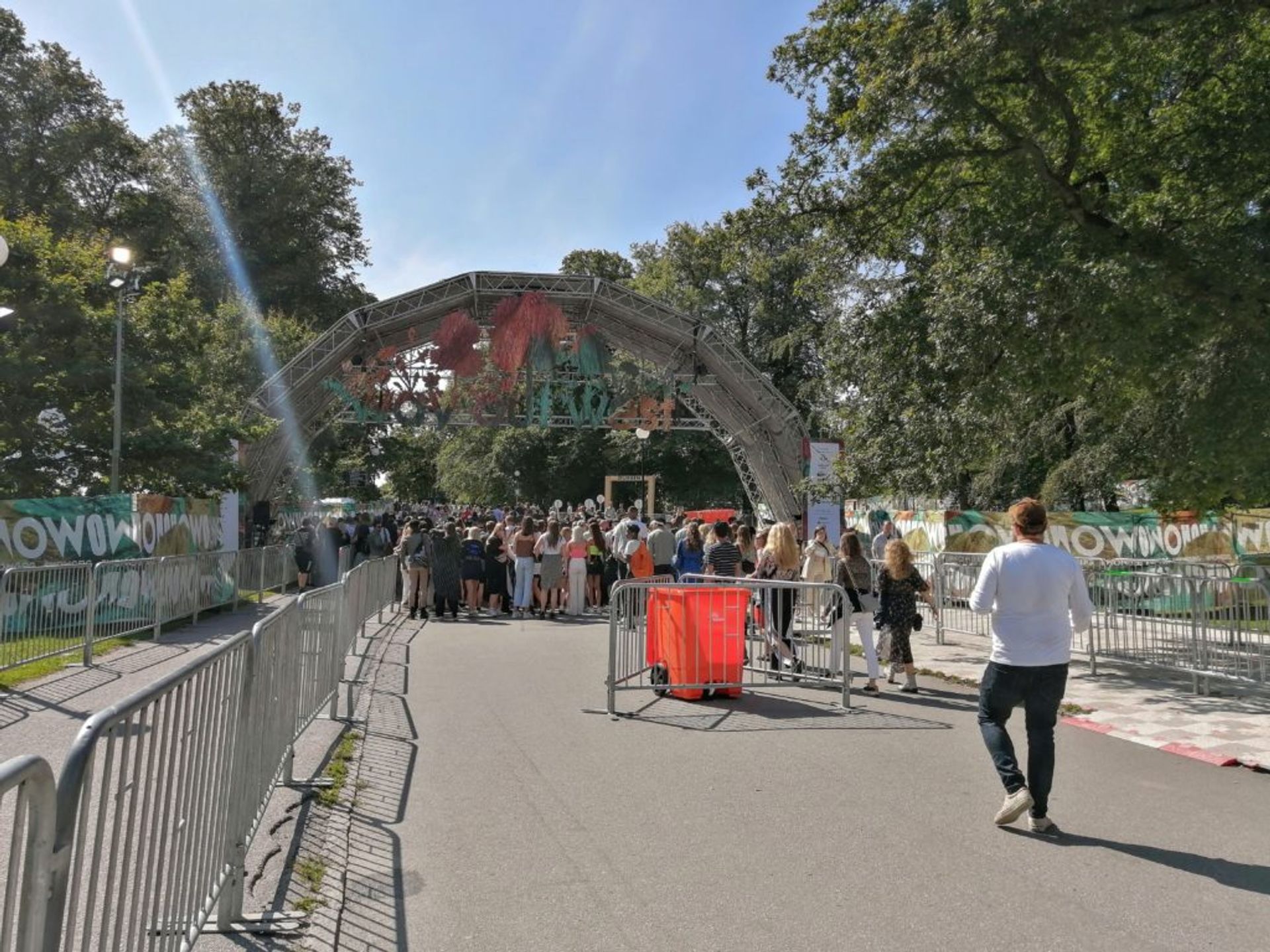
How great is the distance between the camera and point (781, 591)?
10.8 metres

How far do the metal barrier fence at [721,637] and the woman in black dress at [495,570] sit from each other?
28.5 feet

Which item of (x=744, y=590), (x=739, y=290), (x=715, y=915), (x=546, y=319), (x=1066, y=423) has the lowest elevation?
(x=715, y=915)

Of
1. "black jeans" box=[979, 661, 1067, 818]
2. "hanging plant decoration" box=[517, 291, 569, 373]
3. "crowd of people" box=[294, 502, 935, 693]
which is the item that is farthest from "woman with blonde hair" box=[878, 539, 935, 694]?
"hanging plant decoration" box=[517, 291, 569, 373]

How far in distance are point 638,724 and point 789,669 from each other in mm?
3167

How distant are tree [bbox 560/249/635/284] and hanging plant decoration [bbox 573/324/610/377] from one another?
33.2m

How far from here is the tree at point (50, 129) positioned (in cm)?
3453

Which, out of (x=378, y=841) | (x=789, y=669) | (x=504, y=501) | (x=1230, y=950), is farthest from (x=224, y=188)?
(x=1230, y=950)

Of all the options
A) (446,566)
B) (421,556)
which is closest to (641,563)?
(446,566)

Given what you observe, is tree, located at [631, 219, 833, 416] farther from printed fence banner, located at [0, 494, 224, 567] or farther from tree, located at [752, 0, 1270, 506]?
printed fence banner, located at [0, 494, 224, 567]

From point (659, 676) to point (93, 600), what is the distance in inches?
258

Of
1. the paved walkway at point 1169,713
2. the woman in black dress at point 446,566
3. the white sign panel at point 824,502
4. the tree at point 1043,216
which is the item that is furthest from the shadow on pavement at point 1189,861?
the white sign panel at point 824,502

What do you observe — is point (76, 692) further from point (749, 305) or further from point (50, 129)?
point (749, 305)

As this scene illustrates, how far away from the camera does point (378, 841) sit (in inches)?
216

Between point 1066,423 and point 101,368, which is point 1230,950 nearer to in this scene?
point 101,368
